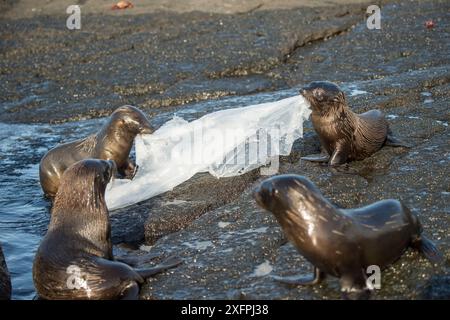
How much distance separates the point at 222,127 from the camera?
24.3ft

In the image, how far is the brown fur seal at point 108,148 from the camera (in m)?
7.37

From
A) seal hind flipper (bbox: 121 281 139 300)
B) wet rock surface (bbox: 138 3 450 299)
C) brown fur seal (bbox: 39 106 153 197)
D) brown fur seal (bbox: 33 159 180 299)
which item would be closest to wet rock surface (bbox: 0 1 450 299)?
wet rock surface (bbox: 138 3 450 299)

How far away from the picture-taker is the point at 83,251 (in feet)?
16.6

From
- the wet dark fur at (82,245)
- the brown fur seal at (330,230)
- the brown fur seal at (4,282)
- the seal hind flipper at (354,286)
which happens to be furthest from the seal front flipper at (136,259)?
the seal hind flipper at (354,286)

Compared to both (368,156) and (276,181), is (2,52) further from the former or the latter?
(276,181)

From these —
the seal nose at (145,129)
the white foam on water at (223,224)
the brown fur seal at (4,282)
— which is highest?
the seal nose at (145,129)

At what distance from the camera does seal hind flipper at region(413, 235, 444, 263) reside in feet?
15.4

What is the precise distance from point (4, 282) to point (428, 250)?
10.4ft

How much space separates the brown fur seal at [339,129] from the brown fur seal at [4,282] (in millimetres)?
3061

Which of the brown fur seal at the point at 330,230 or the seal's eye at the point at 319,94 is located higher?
the seal's eye at the point at 319,94

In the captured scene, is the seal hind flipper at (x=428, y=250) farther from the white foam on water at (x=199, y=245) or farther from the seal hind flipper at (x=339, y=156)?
the seal hind flipper at (x=339, y=156)

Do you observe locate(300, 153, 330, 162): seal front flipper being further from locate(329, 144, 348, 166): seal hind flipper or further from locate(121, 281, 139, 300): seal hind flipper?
locate(121, 281, 139, 300): seal hind flipper

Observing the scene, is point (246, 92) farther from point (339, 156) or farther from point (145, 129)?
point (339, 156)

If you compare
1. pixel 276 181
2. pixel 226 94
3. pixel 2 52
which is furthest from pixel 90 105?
pixel 276 181
